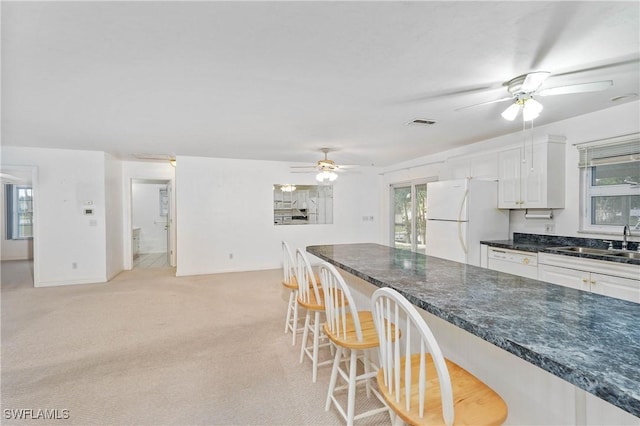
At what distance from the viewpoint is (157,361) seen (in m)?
2.63

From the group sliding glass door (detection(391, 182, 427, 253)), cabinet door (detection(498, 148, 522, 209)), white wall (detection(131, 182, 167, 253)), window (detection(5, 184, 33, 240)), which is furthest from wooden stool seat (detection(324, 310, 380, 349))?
window (detection(5, 184, 33, 240))

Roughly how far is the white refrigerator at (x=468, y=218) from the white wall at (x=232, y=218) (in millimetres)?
3026

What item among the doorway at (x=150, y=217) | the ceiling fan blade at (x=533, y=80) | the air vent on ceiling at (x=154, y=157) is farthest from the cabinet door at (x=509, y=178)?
the doorway at (x=150, y=217)

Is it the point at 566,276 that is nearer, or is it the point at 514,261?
the point at 566,276

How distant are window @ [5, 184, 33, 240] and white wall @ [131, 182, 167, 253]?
92.2 inches

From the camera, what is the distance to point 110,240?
5543 mm

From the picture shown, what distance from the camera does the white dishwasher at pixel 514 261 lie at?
3314 millimetres

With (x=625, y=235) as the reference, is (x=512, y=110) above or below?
above

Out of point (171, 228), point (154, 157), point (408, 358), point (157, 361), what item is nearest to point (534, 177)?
point (408, 358)

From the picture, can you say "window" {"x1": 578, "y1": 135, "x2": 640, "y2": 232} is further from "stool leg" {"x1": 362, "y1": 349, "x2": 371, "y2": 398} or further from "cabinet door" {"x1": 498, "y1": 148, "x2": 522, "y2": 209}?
"stool leg" {"x1": 362, "y1": 349, "x2": 371, "y2": 398}

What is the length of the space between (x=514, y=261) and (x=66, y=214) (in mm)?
6628

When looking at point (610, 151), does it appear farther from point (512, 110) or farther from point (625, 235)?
point (512, 110)

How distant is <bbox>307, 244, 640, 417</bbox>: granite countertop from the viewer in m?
0.83

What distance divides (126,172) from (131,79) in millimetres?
4571
